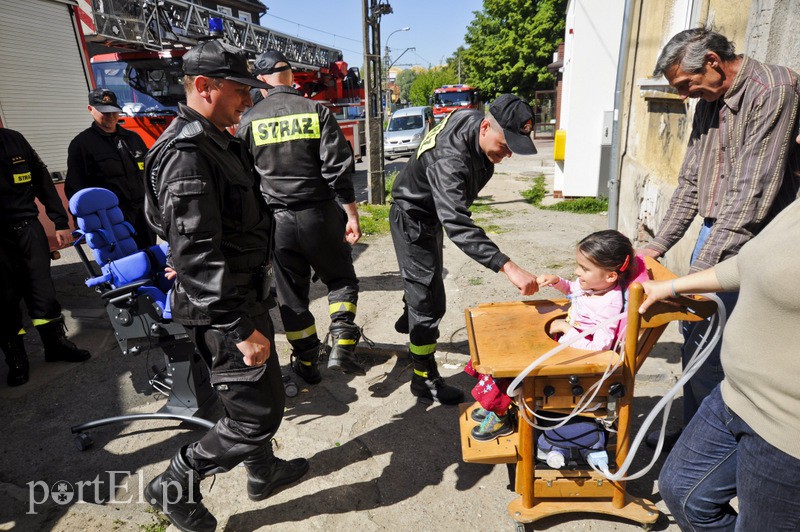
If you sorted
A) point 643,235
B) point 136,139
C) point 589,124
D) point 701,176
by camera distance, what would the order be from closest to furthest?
point 701,176
point 136,139
point 643,235
point 589,124

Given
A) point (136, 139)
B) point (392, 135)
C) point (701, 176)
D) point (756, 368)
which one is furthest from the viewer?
point (392, 135)

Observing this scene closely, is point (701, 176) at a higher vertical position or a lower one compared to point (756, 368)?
higher

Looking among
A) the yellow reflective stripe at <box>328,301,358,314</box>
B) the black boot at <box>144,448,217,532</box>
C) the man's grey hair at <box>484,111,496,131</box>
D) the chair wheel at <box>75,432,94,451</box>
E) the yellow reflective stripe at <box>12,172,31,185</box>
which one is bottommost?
the chair wheel at <box>75,432,94,451</box>

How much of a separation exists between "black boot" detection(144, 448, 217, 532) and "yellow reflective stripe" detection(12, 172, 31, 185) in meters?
2.98

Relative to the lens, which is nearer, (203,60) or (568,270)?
(203,60)

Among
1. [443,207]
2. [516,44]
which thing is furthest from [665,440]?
[516,44]

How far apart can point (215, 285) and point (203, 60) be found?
2.96ft

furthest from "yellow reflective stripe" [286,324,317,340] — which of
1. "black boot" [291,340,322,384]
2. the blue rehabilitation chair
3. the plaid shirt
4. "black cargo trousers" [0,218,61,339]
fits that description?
the plaid shirt

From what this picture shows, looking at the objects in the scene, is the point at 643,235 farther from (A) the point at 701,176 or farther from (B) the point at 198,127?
(B) the point at 198,127

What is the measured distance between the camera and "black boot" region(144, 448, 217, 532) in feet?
7.43

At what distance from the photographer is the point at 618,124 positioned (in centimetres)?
754

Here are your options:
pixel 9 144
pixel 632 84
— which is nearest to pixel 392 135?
pixel 632 84

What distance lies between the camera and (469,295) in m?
5.33

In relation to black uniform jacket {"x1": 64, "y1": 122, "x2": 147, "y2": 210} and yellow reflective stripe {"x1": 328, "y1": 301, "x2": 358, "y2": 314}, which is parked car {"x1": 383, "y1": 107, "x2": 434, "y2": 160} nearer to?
black uniform jacket {"x1": 64, "y1": 122, "x2": 147, "y2": 210}
